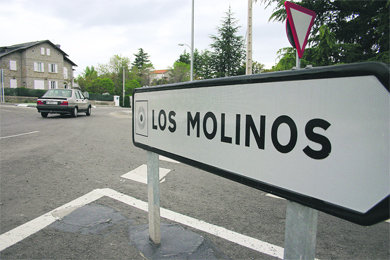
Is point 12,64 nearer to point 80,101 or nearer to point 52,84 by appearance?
point 52,84

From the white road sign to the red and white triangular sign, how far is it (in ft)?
16.2

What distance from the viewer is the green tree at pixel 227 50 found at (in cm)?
3488

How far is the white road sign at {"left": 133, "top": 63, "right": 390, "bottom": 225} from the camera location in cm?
72

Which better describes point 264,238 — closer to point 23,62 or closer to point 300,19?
point 300,19

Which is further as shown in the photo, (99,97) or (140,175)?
(99,97)

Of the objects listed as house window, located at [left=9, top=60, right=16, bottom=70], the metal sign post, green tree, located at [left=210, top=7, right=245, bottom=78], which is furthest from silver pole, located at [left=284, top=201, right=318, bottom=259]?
house window, located at [left=9, top=60, right=16, bottom=70]

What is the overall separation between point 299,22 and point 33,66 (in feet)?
174

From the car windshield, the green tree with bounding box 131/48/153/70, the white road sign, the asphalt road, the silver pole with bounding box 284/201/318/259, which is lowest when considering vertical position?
the asphalt road

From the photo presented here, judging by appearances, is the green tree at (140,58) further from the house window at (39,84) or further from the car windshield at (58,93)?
the car windshield at (58,93)

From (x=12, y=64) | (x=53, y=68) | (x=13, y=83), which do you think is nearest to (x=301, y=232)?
(x=13, y=83)

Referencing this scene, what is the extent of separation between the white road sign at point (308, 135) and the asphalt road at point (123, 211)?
1.50m

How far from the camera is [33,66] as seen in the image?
46938 mm

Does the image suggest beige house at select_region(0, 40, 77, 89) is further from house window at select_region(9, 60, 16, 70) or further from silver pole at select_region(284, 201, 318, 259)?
silver pole at select_region(284, 201, 318, 259)

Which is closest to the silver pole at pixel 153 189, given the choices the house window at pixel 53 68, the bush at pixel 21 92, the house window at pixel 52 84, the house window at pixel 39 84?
the bush at pixel 21 92
